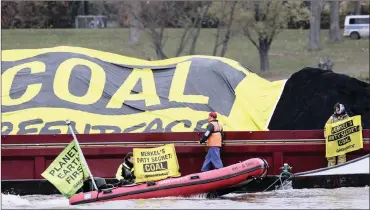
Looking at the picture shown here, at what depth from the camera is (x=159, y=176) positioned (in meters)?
16.2

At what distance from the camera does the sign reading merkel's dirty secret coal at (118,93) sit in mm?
17406

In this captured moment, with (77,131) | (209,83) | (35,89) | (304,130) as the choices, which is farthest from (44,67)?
(304,130)

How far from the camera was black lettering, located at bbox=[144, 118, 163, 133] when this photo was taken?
56.9ft

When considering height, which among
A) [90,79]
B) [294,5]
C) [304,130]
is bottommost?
[304,130]

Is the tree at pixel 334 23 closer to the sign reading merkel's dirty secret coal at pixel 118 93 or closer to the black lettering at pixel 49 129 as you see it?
the sign reading merkel's dirty secret coal at pixel 118 93

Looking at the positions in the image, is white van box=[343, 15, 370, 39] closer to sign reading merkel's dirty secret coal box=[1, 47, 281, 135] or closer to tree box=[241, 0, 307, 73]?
tree box=[241, 0, 307, 73]

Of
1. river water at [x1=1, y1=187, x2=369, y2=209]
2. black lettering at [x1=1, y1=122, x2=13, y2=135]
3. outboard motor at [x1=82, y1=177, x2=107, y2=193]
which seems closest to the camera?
river water at [x1=1, y1=187, x2=369, y2=209]

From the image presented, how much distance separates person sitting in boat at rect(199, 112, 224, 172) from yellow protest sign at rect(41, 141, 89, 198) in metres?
2.31

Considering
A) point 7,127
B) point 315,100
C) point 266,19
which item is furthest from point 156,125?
point 266,19

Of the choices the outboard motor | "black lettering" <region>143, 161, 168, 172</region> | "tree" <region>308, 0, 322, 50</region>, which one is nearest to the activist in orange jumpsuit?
"black lettering" <region>143, 161, 168, 172</region>

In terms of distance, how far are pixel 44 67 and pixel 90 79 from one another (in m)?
0.96

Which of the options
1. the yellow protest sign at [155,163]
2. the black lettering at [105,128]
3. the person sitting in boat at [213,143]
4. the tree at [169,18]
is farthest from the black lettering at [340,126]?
the tree at [169,18]

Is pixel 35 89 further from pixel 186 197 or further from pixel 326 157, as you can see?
pixel 326 157

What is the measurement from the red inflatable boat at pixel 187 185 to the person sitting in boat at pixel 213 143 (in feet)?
1.75
